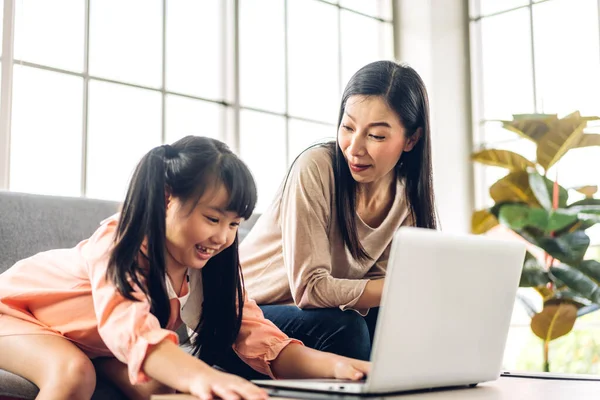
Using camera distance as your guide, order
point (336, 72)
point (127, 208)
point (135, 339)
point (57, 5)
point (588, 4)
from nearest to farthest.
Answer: point (135, 339) → point (127, 208) → point (57, 5) → point (588, 4) → point (336, 72)

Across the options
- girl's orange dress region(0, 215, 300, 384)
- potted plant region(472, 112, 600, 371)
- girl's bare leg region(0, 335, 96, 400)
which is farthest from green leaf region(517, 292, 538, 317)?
girl's bare leg region(0, 335, 96, 400)

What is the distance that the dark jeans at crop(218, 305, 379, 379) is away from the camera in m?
1.51

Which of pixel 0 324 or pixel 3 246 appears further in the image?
pixel 3 246

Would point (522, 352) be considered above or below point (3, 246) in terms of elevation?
below

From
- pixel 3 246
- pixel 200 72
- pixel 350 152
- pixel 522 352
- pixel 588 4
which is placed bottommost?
pixel 522 352

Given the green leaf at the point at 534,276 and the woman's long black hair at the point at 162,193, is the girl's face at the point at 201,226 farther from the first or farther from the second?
the green leaf at the point at 534,276

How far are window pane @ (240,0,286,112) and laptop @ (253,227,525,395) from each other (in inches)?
81.8

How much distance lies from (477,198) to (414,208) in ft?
6.11

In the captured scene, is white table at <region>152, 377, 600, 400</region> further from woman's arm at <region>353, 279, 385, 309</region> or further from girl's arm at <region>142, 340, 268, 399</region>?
woman's arm at <region>353, 279, 385, 309</region>

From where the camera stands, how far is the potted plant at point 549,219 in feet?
8.90

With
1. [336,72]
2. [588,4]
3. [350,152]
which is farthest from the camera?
[336,72]

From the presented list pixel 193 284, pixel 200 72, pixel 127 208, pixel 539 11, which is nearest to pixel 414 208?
pixel 193 284

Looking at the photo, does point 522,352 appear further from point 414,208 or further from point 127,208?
point 127,208

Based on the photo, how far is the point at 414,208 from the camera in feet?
5.85
